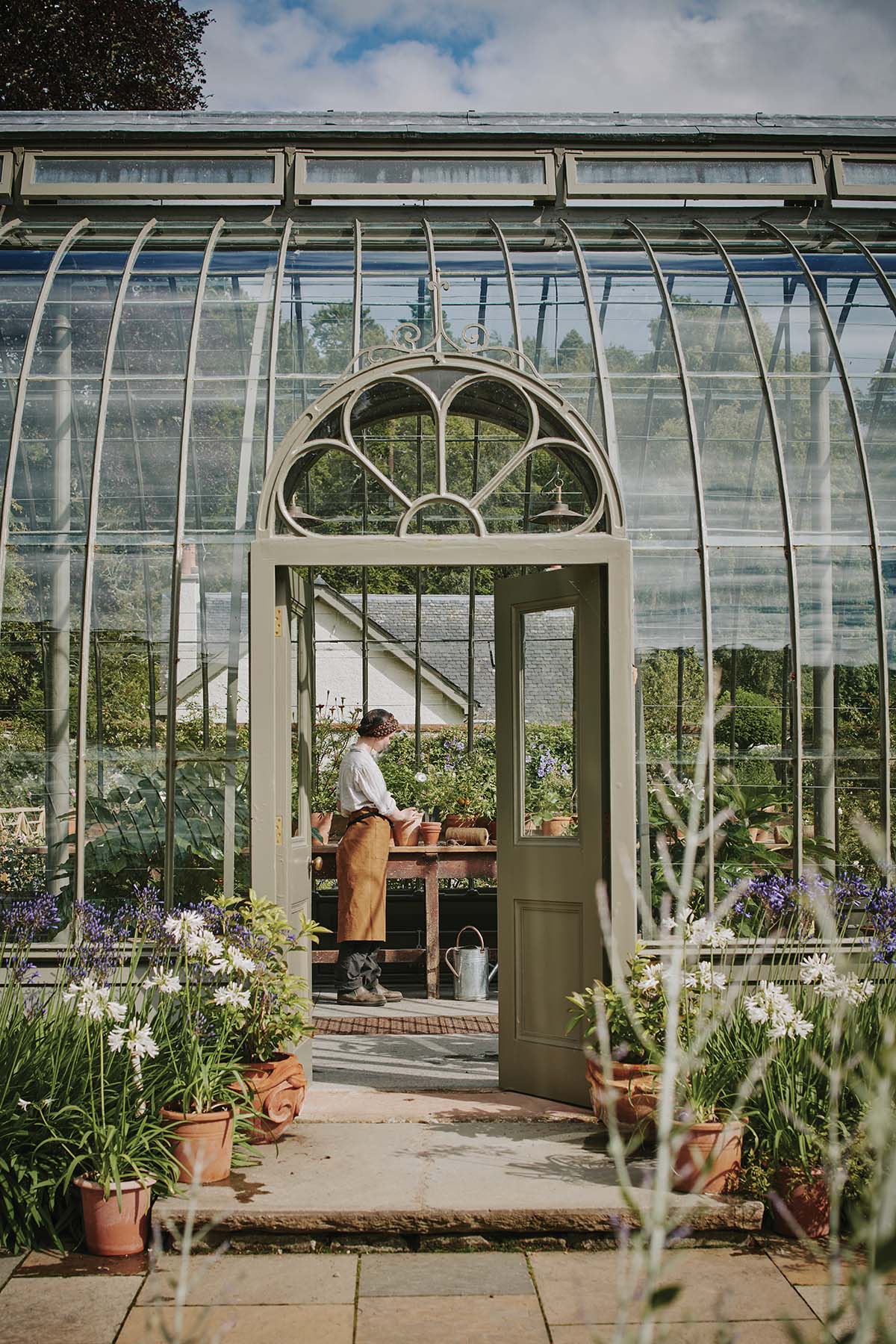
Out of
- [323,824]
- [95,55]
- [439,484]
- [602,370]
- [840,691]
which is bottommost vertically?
[323,824]

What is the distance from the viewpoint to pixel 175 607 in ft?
19.2

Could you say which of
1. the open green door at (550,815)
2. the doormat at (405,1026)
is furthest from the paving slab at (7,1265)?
the doormat at (405,1026)

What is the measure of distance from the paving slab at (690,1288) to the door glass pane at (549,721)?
1975 millimetres

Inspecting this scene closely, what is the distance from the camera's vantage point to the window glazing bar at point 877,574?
19.3 ft

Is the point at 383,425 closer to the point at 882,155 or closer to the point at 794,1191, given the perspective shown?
the point at 882,155

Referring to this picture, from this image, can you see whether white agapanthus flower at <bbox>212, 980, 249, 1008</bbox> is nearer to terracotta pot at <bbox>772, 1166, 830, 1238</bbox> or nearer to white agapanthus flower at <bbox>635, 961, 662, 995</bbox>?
white agapanthus flower at <bbox>635, 961, 662, 995</bbox>

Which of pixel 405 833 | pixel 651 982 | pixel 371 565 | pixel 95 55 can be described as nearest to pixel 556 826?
pixel 651 982

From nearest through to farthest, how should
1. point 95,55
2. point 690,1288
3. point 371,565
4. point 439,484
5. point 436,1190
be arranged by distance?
point 690,1288 → point 436,1190 → point 371,565 → point 439,484 → point 95,55

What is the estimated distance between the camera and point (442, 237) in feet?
23.3

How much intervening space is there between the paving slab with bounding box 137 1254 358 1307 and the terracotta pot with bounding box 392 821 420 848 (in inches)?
177

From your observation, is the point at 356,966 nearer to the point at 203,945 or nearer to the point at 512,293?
the point at 203,945

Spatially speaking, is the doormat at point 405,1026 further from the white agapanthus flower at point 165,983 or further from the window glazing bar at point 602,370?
the window glazing bar at point 602,370

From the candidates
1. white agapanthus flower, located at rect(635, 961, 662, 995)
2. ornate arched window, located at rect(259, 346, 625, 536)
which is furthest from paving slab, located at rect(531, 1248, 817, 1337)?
ornate arched window, located at rect(259, 346, 625, 536)

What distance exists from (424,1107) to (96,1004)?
182 cm
